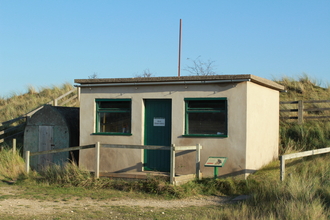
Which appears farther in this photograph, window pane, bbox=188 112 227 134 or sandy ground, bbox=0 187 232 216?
window pane, bbox=188 112 227 134

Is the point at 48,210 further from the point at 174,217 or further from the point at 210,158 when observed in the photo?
the point at 210,158

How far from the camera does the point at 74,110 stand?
1588 cm

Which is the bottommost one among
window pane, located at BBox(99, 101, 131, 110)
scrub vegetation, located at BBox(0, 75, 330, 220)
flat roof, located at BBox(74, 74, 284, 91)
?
scrub vegetation, located at BBox(0, 75, 330, 220)

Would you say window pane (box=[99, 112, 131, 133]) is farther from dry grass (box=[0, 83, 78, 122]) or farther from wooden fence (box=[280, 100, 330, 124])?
dry grass (box=[0, 83, 78, 122])

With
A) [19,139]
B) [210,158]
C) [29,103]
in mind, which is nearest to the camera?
[210,158]

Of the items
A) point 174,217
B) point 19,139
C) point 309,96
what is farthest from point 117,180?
point 309,96

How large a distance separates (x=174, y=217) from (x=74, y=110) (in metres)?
8.79

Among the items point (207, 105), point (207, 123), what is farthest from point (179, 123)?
point (207, 105)

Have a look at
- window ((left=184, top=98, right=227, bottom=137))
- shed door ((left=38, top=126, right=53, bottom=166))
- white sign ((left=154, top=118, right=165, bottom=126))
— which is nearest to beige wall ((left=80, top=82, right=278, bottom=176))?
window ((left=184, top=98, right=227, bottom=137))

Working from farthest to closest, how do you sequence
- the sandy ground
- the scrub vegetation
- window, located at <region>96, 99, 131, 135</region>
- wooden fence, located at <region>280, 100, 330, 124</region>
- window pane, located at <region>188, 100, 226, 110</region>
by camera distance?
wooden fence, located at <region>280, 100, 330, 124</region>
window, located at <region>96, 99, 131, 135</region>
window pane, located at <region>188, 100, 226, 110</region>
the sandy ground
the scrub vegetation

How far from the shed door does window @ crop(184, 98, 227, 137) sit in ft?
18.0

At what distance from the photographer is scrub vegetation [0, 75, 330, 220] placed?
7.89 meters

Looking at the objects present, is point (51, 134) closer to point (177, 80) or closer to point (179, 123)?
point (179, 123)

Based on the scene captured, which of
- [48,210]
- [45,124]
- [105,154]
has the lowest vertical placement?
[48,210]
